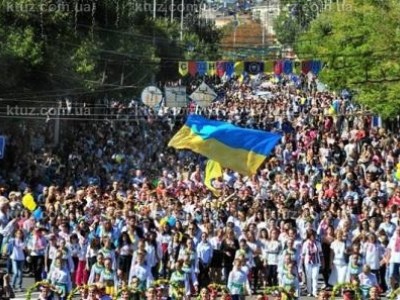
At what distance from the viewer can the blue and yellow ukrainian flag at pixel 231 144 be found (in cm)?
3120

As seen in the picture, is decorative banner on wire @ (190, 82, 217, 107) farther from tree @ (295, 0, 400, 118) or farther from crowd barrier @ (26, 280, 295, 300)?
crowd barrier @ (26, 280, 295, 300)

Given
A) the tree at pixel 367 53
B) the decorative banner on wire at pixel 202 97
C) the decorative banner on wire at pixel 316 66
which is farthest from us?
the decorative banner on wire at pixel 316 66

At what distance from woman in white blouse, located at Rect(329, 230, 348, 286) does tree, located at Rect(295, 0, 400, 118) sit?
888 inches

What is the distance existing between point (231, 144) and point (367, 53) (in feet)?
67.4

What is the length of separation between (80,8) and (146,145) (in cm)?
523

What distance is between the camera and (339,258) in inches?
992

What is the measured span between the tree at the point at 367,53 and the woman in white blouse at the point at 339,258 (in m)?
22.5

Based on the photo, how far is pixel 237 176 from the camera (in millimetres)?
35125

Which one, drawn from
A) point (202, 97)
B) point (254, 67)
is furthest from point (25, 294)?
point (254, 67)

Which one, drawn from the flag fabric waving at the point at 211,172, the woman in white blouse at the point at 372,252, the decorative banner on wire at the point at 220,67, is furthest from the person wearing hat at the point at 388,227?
the decorative banner on wire at the point at 220,67

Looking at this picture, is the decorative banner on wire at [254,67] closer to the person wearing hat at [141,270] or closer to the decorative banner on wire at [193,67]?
the decorative banner on wire at [193,67]

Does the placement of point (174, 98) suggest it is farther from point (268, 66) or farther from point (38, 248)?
point (38, 248)

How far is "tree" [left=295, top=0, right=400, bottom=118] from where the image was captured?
158ft

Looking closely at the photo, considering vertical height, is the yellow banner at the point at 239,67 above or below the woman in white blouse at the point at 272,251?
above
